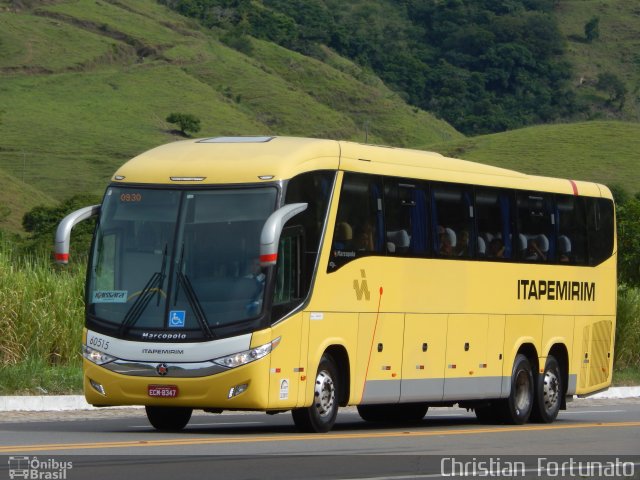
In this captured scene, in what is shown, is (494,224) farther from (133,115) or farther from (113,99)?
(113,99)

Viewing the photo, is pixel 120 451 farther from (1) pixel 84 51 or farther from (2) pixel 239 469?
(1) pixel 84 51

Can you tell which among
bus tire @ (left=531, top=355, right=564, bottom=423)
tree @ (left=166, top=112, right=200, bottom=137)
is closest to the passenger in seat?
bus tire @ (left=531, top=355, right=564, bottom=423)

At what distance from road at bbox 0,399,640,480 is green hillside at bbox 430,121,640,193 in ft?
384

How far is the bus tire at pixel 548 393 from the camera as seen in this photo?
69.9 ft

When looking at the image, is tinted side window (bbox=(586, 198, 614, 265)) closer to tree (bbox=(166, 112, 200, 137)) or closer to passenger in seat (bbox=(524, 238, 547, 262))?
passenger in seat (bbox=(524, 238, 547, 262))

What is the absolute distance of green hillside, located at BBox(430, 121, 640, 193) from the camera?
140 m

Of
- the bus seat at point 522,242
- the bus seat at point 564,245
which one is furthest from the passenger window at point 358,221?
the bus seat at point 564,245

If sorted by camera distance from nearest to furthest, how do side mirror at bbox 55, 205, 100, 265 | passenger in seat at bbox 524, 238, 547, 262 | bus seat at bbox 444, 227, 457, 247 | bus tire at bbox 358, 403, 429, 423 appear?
side mirror at bbox 55, 205, 100, 265 → bus seat at bbox 444, 227, 457, 247 → bus tire at bbox 358, 403, 429, 423 → passenger in seat at bbox 524, 238, 547, 262

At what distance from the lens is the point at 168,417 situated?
1727 centimetres

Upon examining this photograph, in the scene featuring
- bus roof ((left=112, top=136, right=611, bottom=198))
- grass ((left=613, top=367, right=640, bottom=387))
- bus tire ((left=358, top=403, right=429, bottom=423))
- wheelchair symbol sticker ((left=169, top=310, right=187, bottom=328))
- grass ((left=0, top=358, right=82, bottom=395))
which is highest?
bus roof ((left=112, top=136, right=611, bottom=198))

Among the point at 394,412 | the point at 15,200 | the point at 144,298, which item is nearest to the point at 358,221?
the point at 144,298

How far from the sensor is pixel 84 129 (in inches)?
6117

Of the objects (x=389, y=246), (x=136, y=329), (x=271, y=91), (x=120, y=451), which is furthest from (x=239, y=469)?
(x=271, y=91)

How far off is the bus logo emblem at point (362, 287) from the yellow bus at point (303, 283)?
28 millimetres
